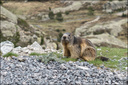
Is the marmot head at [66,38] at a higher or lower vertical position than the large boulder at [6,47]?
higher

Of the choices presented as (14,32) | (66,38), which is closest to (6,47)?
(14,32)

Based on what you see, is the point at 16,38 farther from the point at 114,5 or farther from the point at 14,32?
the point at 114,5

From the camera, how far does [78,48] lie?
13.2 m

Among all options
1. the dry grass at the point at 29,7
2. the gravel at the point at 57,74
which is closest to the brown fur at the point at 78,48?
the gravel at the point at 57,74

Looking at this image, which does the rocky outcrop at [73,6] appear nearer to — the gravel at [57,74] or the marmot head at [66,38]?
the marmot head at [66,38]

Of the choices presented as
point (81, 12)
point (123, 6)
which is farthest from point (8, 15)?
point (123, 6)

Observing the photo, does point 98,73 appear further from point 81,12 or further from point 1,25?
point 81,12

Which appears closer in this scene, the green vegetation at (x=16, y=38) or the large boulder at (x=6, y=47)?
the large boulder at (x=6, y=47)

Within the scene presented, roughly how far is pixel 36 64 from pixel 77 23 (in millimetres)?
84973

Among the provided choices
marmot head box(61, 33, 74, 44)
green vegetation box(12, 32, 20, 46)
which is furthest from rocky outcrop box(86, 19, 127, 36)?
marmot head box(61, 33, 74, 44)

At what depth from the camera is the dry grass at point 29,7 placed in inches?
4421

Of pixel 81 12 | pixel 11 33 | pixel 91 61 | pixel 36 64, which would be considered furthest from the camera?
pixel 81 12

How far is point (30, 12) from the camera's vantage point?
375 ft

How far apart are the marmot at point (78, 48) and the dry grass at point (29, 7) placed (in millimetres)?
98928
